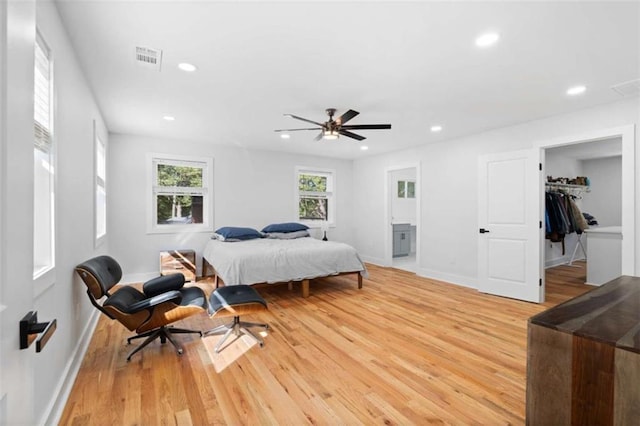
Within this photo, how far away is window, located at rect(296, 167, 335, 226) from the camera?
22.7 feet

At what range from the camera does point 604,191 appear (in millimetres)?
7156

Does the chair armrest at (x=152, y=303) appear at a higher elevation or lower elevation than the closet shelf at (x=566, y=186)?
lower

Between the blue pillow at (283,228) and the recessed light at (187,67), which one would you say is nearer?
the recessed light at (187,67)

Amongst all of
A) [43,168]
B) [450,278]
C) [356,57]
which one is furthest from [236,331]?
[450,278]

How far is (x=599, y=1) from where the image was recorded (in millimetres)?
1883

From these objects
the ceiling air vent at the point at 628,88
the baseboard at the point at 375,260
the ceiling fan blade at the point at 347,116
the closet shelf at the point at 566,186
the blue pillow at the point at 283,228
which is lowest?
the baseboard at the point at 375,260

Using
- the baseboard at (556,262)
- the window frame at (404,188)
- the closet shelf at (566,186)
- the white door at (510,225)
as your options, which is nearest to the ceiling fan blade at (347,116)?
the white door at (510,225)

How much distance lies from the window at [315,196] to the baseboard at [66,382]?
4488 mm

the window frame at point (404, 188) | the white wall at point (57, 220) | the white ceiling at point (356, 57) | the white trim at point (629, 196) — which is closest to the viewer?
the white wall at point (57, 220)

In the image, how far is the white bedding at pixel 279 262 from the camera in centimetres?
387

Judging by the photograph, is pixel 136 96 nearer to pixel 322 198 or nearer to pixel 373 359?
pixel 373 359

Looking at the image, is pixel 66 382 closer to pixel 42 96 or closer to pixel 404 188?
pixel 42 96

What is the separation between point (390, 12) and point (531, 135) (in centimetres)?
340

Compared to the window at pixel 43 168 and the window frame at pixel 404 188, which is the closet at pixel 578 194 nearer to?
the window frame at pixel 404 188
